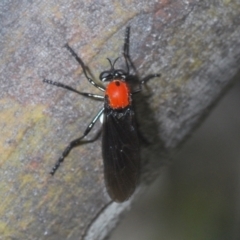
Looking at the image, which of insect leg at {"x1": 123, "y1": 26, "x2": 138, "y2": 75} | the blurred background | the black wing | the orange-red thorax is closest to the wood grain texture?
insect leg at {"x1": 123, "y1": 26, "x2": 138, "y2": 75}

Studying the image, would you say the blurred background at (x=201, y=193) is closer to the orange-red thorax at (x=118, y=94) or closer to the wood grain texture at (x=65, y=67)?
the orange-red thorax at (x=118, y=94)

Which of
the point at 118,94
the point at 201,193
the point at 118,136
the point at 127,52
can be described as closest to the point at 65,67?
the point at 127,52

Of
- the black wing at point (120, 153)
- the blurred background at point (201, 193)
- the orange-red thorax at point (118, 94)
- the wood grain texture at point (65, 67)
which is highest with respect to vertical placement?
the wood grain texture at point (65, 67)

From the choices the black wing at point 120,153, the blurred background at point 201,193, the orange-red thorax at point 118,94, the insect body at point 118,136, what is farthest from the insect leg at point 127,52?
the blurred background at point 201,193

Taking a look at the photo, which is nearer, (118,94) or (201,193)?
(118,94)

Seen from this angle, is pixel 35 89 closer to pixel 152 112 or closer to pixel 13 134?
pixel 13 134

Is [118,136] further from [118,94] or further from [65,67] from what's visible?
[65,67]
